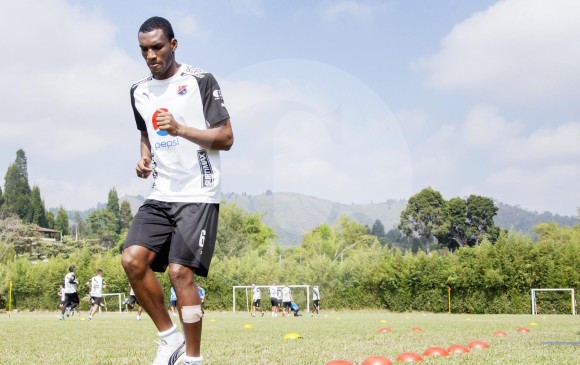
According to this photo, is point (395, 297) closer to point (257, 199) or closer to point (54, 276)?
point (54, 276)

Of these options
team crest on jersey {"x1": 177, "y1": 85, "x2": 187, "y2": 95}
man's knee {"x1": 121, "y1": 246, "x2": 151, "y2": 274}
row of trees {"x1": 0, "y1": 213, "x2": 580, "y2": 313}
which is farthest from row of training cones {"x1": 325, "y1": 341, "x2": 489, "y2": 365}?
row of trees {"x1": 0, "y1": 213, "x2": 580, "y2": 313}

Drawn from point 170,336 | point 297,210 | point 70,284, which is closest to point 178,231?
point 170,336

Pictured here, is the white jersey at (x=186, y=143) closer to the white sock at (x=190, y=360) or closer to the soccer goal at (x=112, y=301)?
the white sock at (x=190, y=360)

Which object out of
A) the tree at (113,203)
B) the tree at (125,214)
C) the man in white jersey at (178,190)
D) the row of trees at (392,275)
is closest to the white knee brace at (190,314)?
the man in white jersey at (178,190)

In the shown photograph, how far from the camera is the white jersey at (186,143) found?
4.83 m

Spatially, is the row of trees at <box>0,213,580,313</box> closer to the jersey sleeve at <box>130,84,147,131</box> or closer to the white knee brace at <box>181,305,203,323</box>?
the jersey sleeve at <box>130,84,147,131</box>

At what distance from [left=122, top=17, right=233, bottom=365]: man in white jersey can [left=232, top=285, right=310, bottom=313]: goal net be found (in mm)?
41413

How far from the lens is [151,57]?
4.80 meters

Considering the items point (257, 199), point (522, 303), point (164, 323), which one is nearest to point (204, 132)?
point (164, 323)

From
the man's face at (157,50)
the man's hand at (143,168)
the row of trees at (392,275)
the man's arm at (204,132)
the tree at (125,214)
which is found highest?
the tree at (125,214)

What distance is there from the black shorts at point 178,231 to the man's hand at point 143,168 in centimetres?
23

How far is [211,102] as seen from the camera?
16.1 feet

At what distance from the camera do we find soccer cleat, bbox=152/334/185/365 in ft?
16.2

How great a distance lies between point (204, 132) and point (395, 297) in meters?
42.7
